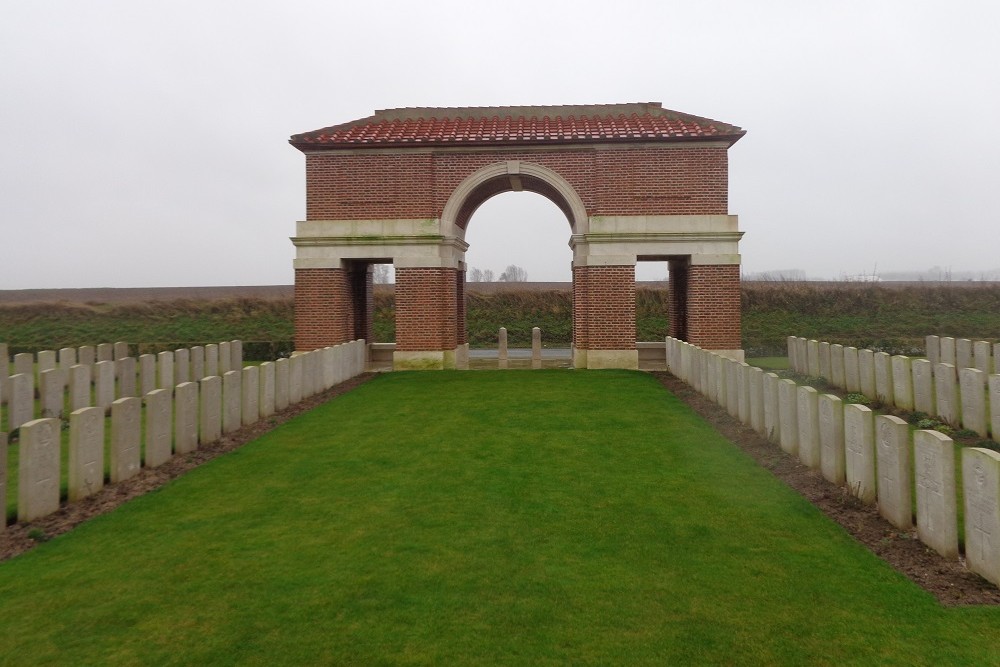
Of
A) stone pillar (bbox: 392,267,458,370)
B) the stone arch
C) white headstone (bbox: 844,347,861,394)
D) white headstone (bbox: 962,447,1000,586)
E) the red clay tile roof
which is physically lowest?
white headstone (bbox: 962,447,1000,586)

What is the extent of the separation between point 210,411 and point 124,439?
Result: 170 cm

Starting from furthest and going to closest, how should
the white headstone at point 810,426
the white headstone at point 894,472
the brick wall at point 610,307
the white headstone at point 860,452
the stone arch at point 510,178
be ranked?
the stone arch at point 510,178 → the brick wall at point 610,307 → the white headstone at point 810,426 → the white headstone at point 860,452 → the white headstone at point 894,472

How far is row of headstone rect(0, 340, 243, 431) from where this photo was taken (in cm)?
974

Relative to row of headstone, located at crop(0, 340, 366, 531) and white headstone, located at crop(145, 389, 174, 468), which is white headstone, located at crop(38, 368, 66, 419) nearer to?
row of headstone, located at crop(0, 340, 366, 531)

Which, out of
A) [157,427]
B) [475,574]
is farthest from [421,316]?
[475,574]

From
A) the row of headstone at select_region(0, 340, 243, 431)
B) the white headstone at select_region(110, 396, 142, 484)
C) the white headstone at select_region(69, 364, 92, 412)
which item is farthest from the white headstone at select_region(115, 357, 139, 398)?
the white headstone at select_region(110, 396, 142, 484)

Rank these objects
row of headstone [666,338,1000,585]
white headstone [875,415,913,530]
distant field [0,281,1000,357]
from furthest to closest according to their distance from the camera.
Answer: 1. distant field [0,281,1000,357]
2. white headstone [875,415,913,530]
3. row of headstone [666,338,1000,585]

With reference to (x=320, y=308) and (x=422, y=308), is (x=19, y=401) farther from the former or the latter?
(x=422, y=308)

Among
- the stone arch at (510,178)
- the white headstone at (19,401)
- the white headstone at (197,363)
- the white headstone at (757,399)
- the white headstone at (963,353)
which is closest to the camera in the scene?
the white headstone at (757,399)

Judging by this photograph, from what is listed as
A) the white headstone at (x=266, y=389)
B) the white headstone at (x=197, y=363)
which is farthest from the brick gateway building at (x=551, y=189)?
the white headstone at (x=266, y=389)

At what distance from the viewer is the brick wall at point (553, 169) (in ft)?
48.7

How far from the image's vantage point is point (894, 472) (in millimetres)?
4902

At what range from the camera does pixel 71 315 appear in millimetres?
30328

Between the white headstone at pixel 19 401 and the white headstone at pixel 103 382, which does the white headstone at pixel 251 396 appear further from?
the white headstone at pixel 19 401
